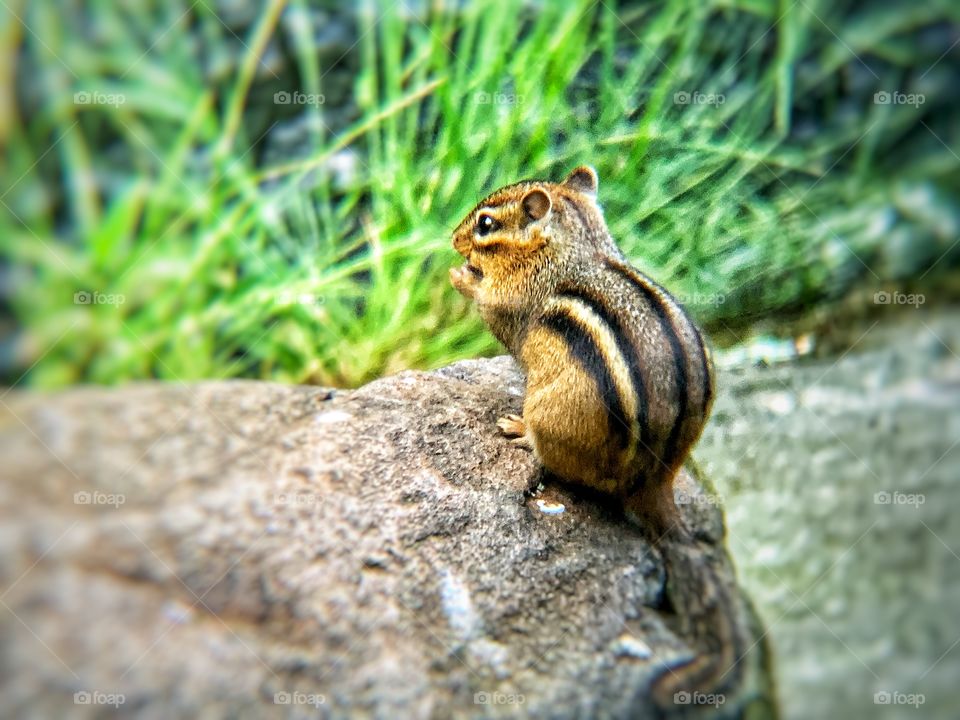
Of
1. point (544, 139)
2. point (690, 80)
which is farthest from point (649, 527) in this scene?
point (690, 80)

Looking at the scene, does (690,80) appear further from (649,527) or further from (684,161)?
(649,527)
